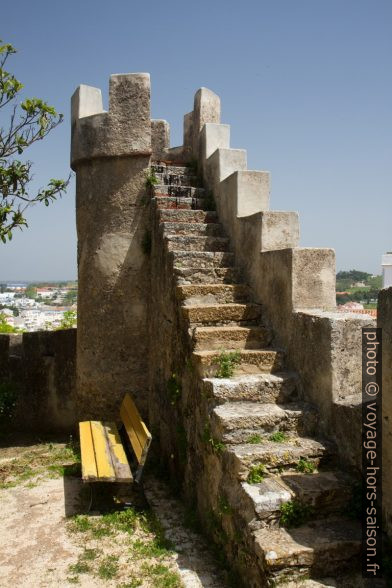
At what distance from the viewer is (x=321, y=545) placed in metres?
2.89

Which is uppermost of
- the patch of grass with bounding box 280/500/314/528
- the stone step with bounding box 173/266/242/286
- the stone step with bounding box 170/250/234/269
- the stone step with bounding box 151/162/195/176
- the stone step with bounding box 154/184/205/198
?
the stone step with bounding box 151/162/195/176

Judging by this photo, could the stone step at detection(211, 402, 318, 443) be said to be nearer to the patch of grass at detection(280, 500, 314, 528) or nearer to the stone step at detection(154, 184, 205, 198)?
the patch of grass at detection(280, 500, 314, 528)

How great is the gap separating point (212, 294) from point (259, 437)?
5.54ft

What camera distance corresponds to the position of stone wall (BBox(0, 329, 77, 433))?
306 inches

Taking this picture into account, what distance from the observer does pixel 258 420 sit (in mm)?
3697

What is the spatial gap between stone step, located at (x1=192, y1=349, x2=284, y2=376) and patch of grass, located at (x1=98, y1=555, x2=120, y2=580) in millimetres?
1548

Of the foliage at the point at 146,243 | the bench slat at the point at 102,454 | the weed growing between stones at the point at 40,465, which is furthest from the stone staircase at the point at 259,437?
the weed growing between stones at the point at 40,465

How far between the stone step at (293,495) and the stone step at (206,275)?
7.52 ft

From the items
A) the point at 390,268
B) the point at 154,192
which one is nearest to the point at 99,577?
the point at 154,192

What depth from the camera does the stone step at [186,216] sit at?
589cm

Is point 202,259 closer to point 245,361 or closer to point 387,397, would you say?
point 245,361

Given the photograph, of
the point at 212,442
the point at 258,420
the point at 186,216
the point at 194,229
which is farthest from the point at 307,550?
the point at 186,216

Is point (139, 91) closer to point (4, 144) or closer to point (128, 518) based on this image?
point (4, 144)

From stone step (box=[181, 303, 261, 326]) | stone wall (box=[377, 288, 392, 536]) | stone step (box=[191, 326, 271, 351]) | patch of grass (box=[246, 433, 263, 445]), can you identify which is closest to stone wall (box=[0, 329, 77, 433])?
stone step (box=[181, 303, 261, 326])
